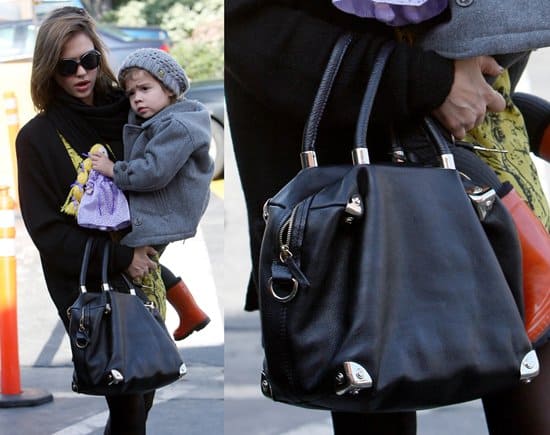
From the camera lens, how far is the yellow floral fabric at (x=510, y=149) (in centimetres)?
179

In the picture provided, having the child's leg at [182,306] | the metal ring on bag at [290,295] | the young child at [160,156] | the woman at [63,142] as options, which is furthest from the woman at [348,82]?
the child's leg at [182,306]

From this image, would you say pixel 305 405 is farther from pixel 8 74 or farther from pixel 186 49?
pixel 186 49

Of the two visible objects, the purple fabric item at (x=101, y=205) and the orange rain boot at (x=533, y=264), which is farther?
the purple fabric item at (x=101, y=205)

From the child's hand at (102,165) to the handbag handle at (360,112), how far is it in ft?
5.00

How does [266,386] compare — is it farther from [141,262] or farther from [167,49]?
[167,49]

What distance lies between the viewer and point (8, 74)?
13.2 feet

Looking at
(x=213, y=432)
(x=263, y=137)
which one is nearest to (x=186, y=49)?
(x=213, y=432)

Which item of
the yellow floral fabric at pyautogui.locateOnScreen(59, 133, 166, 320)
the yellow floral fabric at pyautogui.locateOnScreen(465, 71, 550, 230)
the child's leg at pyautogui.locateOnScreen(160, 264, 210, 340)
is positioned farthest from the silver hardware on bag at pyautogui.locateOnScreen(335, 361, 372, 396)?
the child's leg at pyautogui.locateOnScreen(160, 264, 210, 340)

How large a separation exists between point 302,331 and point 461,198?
0.27m

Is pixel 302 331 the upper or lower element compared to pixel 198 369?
upper

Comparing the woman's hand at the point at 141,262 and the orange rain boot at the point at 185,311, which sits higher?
the woman's hand at the point at 141,262

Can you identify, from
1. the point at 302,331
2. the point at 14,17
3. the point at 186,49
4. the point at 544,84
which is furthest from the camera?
the point at 544,84

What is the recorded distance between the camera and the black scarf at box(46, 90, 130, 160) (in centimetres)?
311

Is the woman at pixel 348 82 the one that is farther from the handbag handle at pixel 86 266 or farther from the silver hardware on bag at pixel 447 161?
the handbag handle at pixel 86 266
